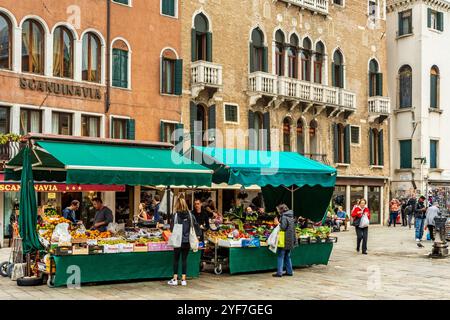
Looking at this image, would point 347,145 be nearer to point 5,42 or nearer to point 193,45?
point 193,45

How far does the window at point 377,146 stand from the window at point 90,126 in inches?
651

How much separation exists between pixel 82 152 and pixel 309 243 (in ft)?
19.0

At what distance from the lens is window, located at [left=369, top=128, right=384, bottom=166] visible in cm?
3459

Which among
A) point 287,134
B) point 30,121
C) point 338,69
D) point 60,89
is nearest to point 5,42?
point 60,89

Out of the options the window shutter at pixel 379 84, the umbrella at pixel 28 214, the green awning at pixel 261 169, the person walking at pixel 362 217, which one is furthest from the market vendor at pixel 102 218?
the window shutter at pixel 379 84

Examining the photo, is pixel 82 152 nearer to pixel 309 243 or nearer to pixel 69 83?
pixel 309 243

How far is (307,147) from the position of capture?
30875 mm

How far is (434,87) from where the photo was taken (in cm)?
3672

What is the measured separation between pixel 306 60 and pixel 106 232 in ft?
65.3

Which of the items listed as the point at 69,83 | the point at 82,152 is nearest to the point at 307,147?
the point at 69,83

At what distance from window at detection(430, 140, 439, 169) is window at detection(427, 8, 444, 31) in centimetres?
641

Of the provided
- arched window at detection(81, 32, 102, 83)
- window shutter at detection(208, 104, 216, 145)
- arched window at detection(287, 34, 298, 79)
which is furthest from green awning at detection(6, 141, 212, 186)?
arched window at detection(287, 34, 298, 79)
